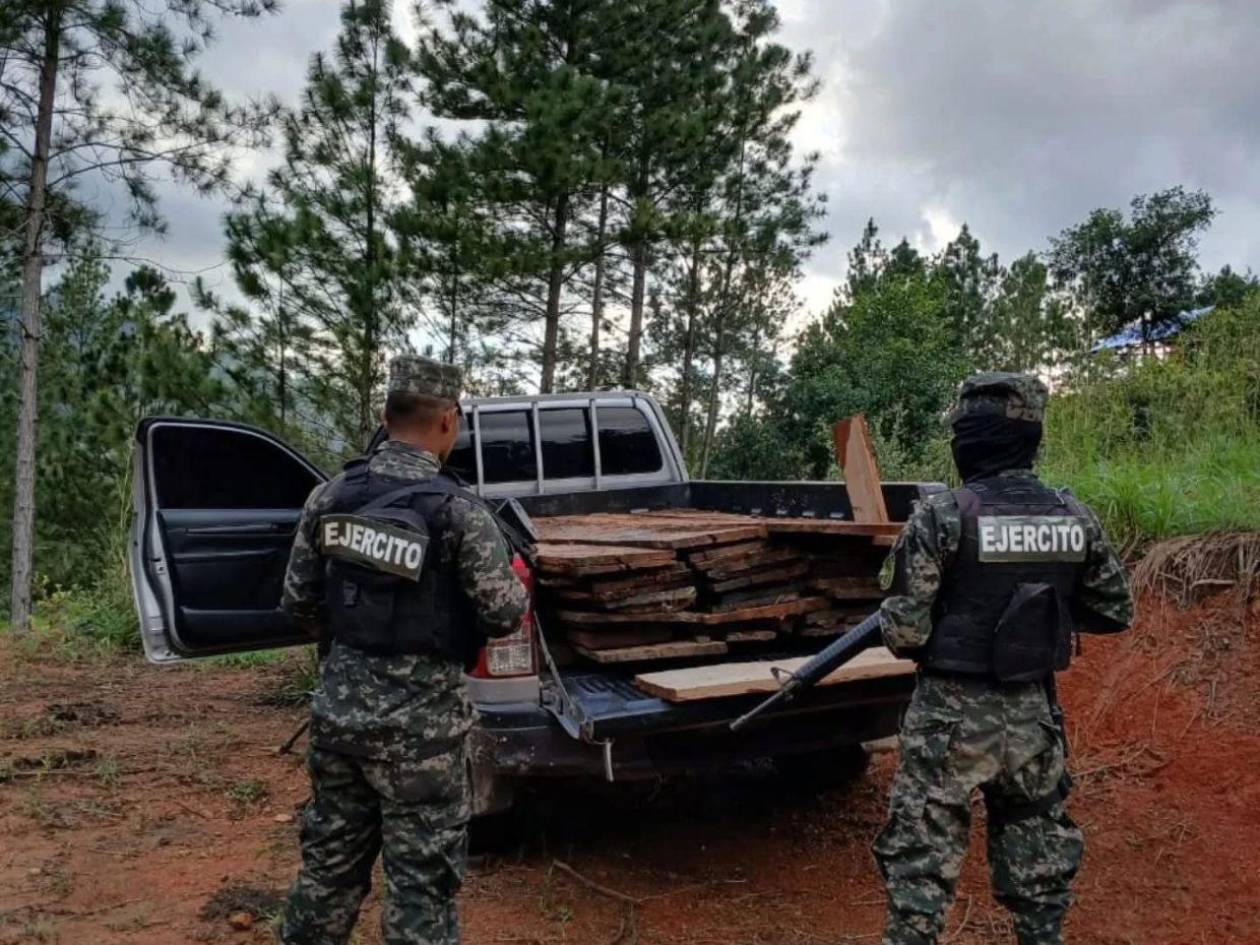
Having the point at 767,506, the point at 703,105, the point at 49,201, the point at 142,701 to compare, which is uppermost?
the point at 703,105

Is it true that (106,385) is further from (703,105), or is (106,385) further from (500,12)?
(703,105)

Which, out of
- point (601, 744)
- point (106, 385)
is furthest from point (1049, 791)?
point (106, 385)

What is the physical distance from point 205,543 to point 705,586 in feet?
8.52

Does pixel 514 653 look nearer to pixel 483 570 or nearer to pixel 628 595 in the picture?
pixel 628 595

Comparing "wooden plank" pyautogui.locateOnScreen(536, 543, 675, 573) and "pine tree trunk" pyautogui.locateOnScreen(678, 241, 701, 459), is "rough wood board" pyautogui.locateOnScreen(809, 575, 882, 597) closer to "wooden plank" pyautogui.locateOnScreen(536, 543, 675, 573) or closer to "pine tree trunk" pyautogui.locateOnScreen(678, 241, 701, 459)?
"wooden plank" pyautogui.locateOnScreen(536, 543, 675, 573)

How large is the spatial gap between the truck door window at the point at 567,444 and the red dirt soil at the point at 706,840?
70.6 inches

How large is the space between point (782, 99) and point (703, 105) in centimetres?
301

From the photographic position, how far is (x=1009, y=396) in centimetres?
273

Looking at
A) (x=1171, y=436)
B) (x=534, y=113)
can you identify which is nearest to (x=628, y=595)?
(x=1171, y=436)

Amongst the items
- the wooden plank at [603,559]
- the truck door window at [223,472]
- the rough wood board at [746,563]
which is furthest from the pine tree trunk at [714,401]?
the wooden plank at [603,559]

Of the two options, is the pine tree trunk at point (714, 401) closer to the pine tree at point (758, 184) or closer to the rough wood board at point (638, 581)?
the pine tree at point (758, 184)

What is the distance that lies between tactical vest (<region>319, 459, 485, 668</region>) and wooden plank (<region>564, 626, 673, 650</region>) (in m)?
0.80

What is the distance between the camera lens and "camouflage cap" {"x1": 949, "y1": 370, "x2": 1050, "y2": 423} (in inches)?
107

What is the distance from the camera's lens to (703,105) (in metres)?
18.6
